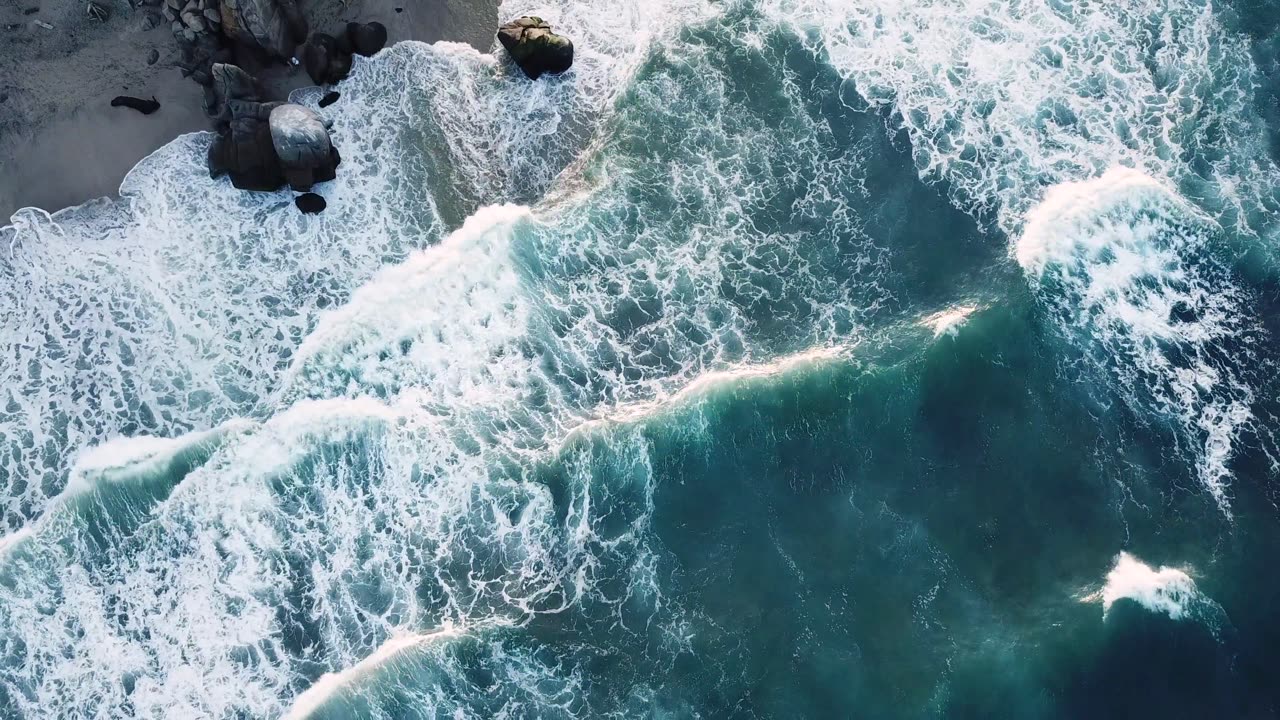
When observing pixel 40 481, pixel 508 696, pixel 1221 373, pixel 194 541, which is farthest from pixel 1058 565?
pixel 40 481

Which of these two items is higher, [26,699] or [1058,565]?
[1058,565]

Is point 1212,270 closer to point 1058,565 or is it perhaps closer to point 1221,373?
point 1221,373

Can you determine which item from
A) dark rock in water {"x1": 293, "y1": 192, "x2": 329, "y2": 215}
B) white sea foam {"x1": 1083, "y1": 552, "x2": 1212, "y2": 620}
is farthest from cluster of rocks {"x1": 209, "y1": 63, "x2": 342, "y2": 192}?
white sea foam {"x1": 1083, "y1": 552, "x2": 1212, "y2": 620}

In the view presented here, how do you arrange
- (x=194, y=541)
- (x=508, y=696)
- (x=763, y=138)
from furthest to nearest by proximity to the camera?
(x=763, y=138) → (x=194, y=541) → (x=508, y=696)

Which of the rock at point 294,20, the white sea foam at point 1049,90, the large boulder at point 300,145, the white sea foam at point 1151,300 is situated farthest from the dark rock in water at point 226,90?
the white sea foam at point 1151,300

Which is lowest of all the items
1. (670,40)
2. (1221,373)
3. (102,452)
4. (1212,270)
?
(102,452)

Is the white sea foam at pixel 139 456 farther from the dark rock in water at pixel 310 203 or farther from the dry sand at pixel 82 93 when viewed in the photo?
the dry sand at pixel 82 93

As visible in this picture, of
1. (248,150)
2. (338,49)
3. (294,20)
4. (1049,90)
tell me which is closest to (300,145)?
(248,150)
